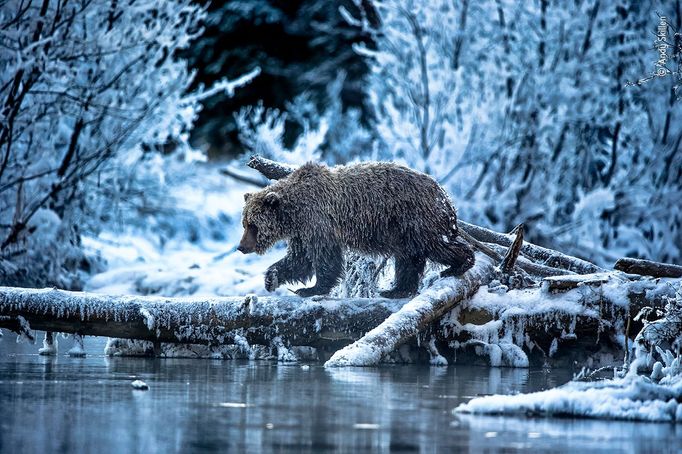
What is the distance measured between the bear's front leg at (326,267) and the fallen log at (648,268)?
220cm

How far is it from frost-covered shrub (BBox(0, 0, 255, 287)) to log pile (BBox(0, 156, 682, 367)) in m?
4.66

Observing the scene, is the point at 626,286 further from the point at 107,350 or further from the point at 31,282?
the point at 31,282

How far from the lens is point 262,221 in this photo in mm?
9180

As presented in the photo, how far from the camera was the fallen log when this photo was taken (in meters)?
8.38

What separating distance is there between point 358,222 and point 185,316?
64.4 inches

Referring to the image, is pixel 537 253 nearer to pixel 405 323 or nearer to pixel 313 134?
pixel 405 323

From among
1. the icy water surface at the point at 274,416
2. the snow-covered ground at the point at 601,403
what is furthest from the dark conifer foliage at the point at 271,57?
the snow-covered ground at the point at 601,403

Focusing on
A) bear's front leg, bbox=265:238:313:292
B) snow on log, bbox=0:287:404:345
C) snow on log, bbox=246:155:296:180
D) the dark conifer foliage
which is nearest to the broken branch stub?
snow on log, bbox=0:287:404:345

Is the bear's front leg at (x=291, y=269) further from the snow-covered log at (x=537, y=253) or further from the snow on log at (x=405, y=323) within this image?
the snow-covered log at (x=537, y=253)

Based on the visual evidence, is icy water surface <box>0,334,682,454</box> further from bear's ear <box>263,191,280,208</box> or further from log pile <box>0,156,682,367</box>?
bear's ear <box>263,191,280,208</box>

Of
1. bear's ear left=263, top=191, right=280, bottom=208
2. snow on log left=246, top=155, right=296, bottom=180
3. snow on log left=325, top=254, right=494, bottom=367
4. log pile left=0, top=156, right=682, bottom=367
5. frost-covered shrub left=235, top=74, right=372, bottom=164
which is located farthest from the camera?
frost-covered shrub left=235, top=74, right=372, bottom=164

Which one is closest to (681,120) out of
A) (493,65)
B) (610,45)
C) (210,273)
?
(610,45)

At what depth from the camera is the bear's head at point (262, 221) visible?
9109 millimetres

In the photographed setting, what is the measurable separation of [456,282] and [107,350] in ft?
8.83
